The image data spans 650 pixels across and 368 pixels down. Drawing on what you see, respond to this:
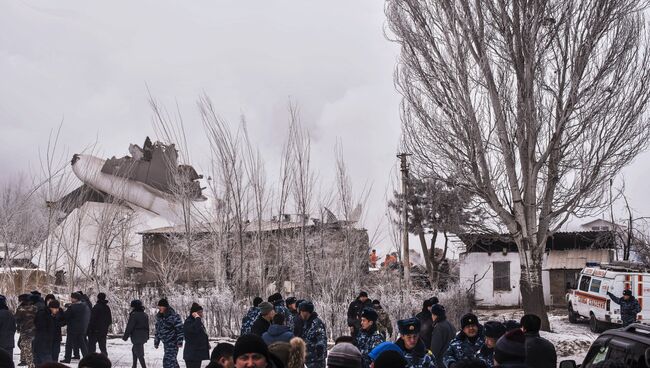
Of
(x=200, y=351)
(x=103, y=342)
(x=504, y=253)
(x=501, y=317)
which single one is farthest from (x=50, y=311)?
(x=504, y=253)

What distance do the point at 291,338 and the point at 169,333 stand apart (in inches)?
184

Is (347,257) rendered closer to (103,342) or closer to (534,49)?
(534,49)

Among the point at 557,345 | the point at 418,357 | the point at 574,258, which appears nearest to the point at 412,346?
the point at 418,357

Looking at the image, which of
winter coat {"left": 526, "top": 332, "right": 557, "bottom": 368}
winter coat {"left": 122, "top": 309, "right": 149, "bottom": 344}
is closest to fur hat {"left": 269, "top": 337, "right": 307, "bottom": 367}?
winter coat {"left": 526, "top": 332, "right": 557, "bottom": 368}

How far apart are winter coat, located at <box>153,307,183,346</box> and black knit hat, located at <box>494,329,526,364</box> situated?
22.6 feet

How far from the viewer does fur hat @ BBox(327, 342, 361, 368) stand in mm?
5512

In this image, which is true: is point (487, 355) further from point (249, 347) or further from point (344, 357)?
point (249, 347)

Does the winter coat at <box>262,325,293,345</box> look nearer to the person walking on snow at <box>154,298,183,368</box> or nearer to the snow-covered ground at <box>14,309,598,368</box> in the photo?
the person walking on snow at <box>154,298,183,368</box>

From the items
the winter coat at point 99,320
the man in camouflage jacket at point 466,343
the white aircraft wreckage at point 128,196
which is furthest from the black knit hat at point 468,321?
the white aircraft wreckage at point 128,196

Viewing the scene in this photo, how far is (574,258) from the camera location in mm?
36781

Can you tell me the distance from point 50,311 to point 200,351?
Answer: 4296 millimetres

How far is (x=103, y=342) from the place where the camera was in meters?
14.6

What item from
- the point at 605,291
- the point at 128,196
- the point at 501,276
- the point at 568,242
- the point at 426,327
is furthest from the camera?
the point at 128,196

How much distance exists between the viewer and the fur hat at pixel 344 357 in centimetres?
551
